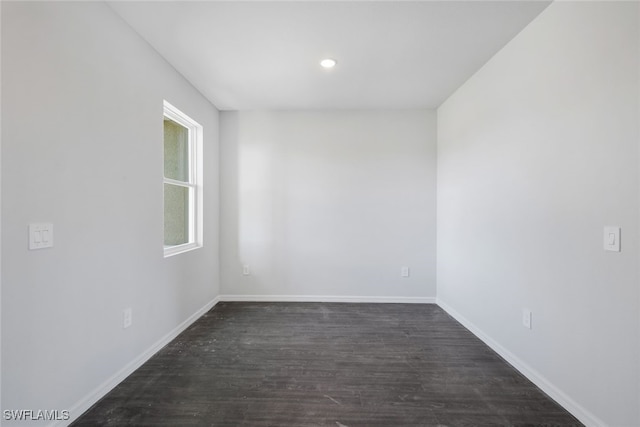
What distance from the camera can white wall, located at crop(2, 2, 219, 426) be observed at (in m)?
1.24

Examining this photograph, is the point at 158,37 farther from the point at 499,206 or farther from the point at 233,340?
the point at 499,206

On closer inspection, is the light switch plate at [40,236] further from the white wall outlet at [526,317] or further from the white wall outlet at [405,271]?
the white wall outlet at [405,271]

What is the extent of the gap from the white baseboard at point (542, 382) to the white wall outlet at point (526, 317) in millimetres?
283

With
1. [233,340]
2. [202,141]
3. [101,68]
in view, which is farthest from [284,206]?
[101,68]

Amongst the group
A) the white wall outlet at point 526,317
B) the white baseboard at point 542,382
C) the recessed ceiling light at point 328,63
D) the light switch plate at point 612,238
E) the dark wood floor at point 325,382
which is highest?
the recessed ceiling light at point 328,63

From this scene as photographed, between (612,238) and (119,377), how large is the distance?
9.94 ft

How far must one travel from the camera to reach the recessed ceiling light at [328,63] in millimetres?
2334

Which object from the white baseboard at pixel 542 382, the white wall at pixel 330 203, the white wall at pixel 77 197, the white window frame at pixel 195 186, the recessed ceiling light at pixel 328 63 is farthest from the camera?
the white wall at pixel 330 203

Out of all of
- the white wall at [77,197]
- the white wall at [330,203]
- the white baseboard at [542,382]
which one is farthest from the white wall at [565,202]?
the white wall at [77,197]

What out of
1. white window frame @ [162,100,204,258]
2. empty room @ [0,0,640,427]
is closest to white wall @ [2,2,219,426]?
empty room @ [0,0,640,427]

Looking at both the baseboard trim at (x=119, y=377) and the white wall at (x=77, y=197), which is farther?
the baseboard trim at (x=119, y=377)

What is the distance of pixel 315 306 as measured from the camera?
3.40 m

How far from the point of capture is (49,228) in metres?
1.38

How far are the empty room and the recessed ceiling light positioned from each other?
0.20 ft
